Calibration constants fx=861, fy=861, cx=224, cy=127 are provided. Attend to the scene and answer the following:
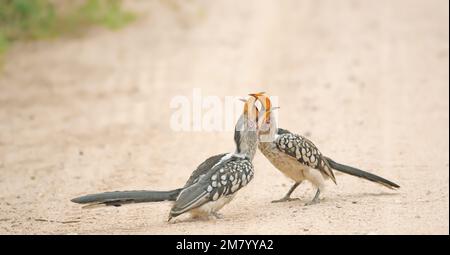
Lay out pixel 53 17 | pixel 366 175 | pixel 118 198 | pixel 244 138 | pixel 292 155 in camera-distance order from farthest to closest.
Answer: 1. pixel 53 17
2. pixel 366 175
3. pixel 292 155
4. pixel 244 138
5. pixel 118 198

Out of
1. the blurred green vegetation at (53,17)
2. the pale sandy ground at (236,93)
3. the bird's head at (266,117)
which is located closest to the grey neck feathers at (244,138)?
the bird's head at (266,117)

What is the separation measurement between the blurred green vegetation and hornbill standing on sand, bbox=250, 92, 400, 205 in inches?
258

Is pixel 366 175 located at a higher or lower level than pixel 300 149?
lower

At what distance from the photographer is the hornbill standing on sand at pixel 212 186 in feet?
19.6

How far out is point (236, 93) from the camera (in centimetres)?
1141

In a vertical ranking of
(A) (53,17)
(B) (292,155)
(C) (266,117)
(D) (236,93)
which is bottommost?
(B) (292,155)

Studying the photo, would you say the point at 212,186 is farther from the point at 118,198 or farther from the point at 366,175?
the point at 366,175

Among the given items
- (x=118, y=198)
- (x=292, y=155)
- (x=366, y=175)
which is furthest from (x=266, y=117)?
(x=118, y=198)

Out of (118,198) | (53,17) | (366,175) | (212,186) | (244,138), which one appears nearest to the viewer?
(118,198)

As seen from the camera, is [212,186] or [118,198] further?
[212,186]

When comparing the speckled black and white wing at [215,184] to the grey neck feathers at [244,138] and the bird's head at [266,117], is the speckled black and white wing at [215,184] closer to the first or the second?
the grey neck feathers at [244,138]

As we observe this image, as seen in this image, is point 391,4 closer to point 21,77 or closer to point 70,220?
point 21,77

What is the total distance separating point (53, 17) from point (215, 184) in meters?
8.35

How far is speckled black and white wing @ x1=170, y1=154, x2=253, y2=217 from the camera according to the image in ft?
20.0
